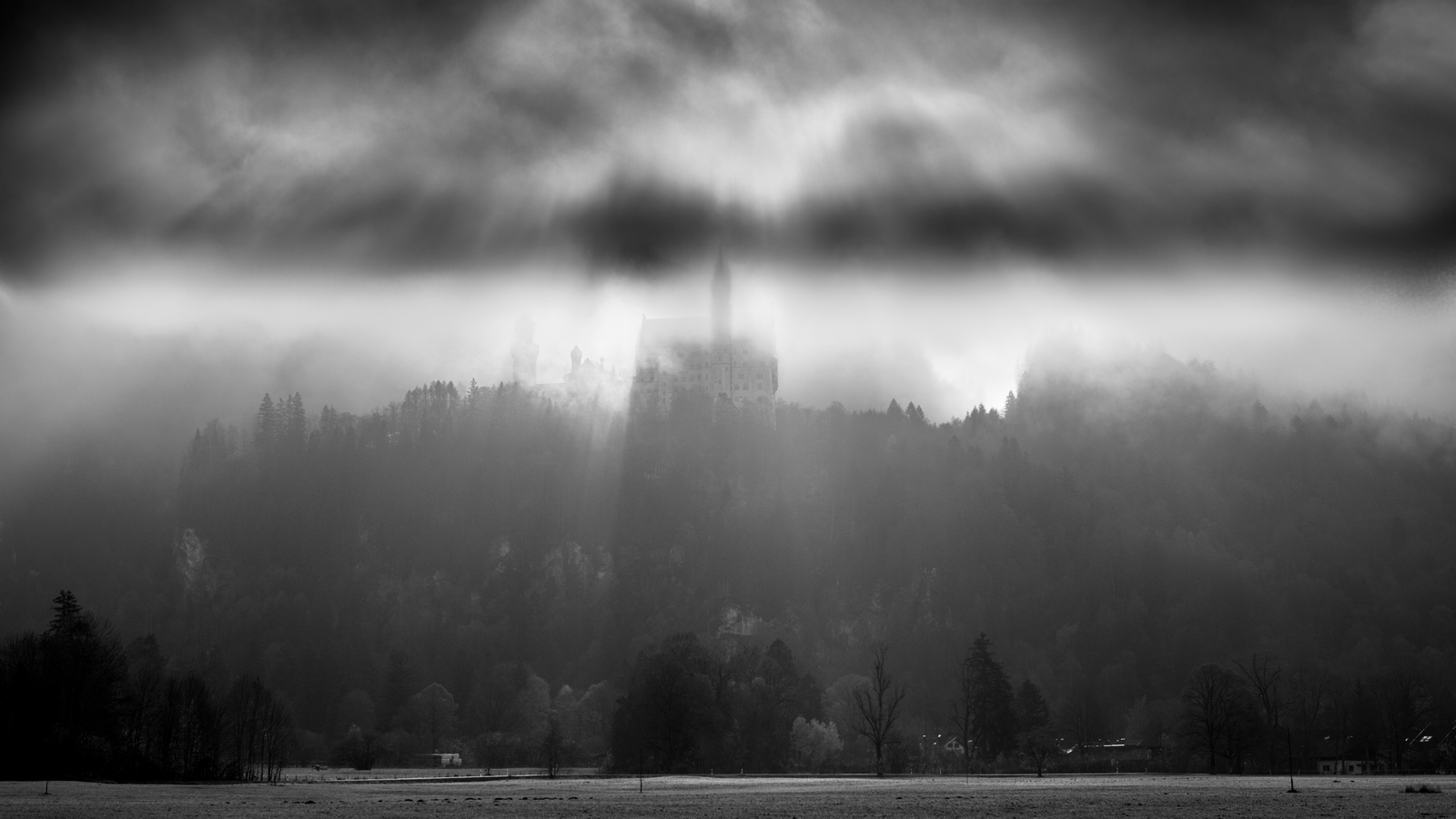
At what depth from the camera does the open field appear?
6050cm

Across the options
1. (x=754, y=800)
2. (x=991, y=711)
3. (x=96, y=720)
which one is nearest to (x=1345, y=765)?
(x=991, y=711)

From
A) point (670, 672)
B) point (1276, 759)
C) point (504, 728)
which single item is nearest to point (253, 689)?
point (670, 672)

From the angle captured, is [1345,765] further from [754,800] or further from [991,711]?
[754,800]

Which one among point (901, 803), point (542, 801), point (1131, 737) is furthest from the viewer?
point (1131, 737)

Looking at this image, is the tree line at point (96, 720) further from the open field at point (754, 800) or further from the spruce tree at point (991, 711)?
the spruce tree at point (991, 711)

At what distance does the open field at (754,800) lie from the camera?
60500 mm

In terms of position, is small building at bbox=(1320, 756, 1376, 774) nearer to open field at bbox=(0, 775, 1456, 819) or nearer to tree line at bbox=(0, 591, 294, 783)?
open field at bbox=(0, 775, 1456, 819)

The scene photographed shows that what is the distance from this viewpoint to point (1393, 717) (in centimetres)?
15562

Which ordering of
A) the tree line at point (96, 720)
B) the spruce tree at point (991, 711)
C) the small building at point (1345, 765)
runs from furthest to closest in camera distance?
the spruce tree at point (991, 711), the small building at point (1345, 765), the tree line at point (96, 720)

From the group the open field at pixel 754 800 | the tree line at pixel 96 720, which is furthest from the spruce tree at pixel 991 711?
the tree line at pixel 96 720

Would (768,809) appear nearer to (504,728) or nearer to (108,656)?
(108,656)

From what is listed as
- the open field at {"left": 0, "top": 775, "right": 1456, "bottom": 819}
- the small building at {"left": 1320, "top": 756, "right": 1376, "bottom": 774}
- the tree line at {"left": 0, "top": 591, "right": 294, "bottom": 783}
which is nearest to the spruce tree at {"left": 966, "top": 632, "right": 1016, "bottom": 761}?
the small building at {"left": 1320, "top": 756, "right": 1376, "bottom": 774}

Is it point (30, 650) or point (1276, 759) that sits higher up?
point (30, 650)

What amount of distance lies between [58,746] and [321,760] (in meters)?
92.1
